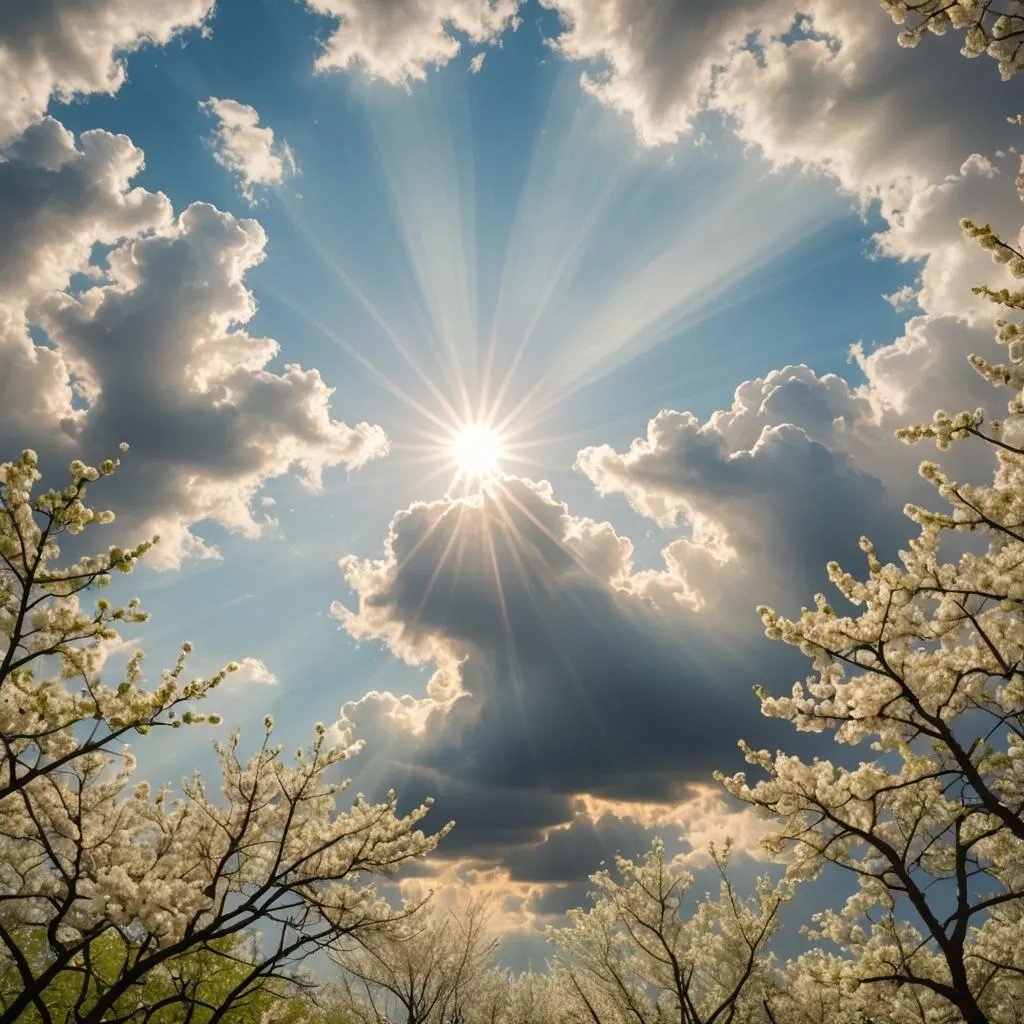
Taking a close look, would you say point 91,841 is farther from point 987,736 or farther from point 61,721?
point 987,736

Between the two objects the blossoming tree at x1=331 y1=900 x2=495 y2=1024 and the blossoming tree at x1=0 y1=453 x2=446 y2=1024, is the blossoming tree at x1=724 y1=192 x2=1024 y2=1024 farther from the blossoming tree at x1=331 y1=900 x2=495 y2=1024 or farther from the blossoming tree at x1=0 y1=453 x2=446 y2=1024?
the blossoming tree at x1=331 y1=900 x2=495 y2=1024

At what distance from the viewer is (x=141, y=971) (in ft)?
27.7

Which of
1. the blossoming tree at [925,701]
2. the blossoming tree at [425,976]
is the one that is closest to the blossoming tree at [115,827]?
the blossoming tree at [925,701]

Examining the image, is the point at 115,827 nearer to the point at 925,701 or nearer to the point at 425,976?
the point at 925,701

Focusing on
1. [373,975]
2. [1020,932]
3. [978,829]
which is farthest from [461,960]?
[978,829]

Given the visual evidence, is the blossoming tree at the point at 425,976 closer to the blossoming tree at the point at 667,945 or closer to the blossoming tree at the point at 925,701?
the blossoming tree at the point at 667,945

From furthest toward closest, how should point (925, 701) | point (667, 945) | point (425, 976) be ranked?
point (425, 976), point (667, 945), point (925, 701)

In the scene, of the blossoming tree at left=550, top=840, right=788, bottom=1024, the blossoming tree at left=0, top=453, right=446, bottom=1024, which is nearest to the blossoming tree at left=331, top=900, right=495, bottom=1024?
the blossoming tree at left=550, top=840, right=788, bottom=1024

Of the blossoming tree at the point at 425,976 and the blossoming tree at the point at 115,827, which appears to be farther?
the blossoming tree at the point at 425,976

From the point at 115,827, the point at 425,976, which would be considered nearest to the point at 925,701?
the point at 115,827

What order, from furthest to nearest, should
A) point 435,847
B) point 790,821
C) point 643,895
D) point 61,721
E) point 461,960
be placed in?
point 461,960 → point 643,895 → point 435,847 → point 790,821 → point 61,721

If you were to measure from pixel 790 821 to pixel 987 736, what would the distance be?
3763 mm

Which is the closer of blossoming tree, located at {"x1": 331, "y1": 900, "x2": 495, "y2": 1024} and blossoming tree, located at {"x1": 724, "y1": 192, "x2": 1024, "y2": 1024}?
blossoming tree, located at {"x1": 724, "y1": 192, "x2": 1024, "y2": 1024}

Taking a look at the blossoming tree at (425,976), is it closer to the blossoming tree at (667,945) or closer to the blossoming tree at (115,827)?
the blossoming tree at (667,945)
